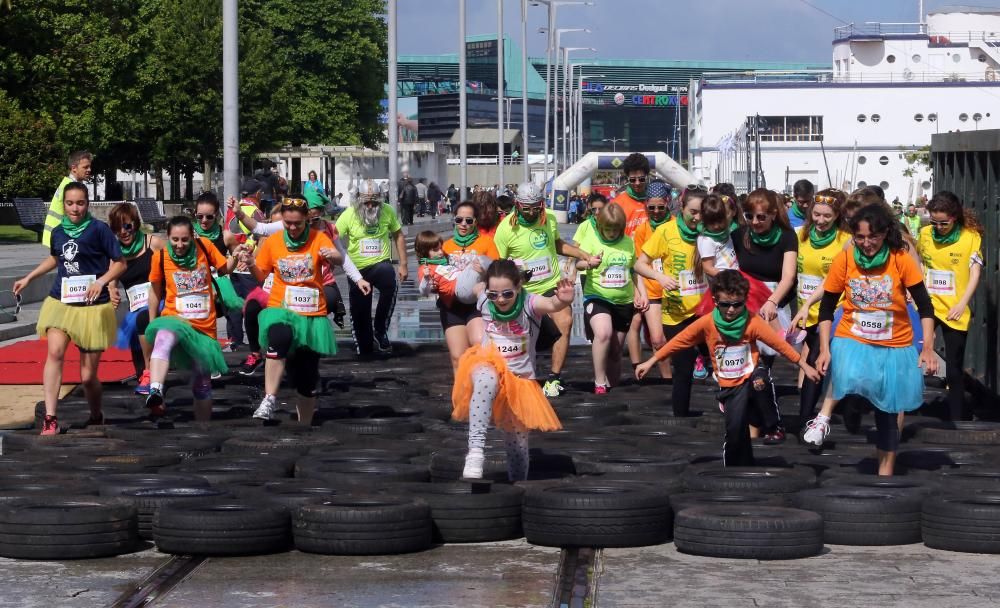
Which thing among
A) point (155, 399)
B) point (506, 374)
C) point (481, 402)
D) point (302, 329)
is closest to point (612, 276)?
point (302, 329)

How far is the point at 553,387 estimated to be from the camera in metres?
13.6

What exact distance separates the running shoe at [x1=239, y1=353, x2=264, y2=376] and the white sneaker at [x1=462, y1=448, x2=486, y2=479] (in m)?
6.75

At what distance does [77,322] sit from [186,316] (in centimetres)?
79

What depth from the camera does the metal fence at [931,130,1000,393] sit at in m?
13.4

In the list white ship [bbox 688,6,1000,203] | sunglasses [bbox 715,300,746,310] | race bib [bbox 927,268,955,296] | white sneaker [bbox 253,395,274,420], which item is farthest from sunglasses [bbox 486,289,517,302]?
white ship [bbox 688,6,1000,203]

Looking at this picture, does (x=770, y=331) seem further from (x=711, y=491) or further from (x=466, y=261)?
(x=466, y=261)

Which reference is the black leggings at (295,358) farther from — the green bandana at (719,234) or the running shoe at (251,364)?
the running shoe at (251,364)

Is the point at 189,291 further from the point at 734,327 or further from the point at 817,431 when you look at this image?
the point at 817,431

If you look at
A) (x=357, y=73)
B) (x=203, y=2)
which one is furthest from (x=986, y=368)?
(x=357, y=73)

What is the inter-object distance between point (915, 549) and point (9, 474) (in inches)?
191

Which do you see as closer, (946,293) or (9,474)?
(9,474)

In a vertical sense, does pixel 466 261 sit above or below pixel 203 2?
below

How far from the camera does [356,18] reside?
269 ft

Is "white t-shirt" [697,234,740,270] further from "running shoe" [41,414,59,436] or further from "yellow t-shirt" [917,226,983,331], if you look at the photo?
"running shoe" [41,414,59,436]
